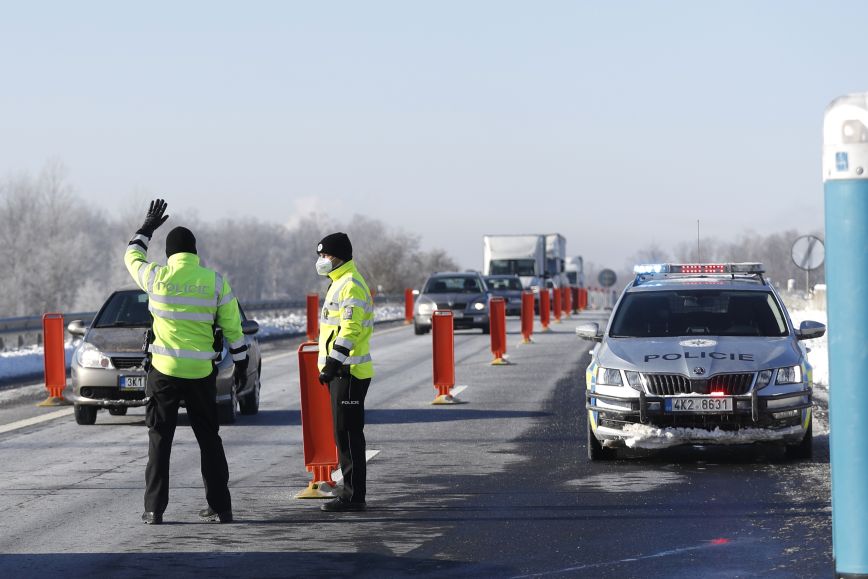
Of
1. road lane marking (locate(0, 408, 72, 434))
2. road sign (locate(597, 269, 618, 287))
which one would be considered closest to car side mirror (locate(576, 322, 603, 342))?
road lane marking (locate(0, 408, 72, 434))

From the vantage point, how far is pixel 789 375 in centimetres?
1165

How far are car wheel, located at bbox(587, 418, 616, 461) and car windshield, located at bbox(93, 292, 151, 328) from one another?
5685 millimetres

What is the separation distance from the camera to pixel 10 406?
58.0ft

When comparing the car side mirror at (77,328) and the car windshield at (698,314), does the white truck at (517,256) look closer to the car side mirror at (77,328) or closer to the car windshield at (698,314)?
the car side mirror at (77,328)

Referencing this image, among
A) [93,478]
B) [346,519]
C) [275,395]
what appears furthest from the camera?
[275,395]

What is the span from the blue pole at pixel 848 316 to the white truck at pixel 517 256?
49110 mm

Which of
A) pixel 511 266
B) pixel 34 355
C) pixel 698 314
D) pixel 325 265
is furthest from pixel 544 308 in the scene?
pixel 325 265

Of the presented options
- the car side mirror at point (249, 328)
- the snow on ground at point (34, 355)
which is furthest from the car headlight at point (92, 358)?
the snow on ground at point (34, 355)

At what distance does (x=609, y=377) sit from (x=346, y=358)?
2.90 meters

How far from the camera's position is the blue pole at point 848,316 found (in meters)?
4.42

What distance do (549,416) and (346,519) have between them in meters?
6.98

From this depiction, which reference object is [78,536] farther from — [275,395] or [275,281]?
[275,281]

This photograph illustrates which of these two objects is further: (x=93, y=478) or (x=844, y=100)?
(x=93, y=478)

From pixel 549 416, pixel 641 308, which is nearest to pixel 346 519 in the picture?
pixel 641 308
